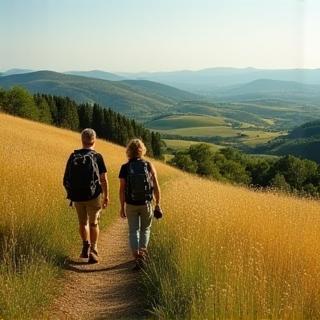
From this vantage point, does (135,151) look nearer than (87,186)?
Yes

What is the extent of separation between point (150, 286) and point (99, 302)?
788 mm

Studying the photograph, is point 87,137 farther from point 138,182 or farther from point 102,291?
point 102,291

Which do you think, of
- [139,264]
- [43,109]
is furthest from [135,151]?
[43,109]

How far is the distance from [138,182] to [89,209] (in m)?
1.21

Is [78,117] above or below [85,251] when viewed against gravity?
below

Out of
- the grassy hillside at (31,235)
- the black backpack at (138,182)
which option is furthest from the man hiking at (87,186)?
the black backpack at (138,182)

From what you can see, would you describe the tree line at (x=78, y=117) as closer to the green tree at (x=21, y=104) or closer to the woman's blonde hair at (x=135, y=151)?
the green tree at (x=21, y=104)

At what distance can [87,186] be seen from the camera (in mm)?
9008

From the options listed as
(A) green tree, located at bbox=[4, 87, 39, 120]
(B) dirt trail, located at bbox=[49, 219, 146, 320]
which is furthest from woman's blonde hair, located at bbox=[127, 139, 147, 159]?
(A) green tree, located at bbox=[4, 87, 39, 120]

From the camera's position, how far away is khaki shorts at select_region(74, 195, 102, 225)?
9172 millimetres

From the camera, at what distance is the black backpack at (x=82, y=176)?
8908mm

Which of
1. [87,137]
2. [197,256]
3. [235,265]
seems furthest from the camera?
[87,137]

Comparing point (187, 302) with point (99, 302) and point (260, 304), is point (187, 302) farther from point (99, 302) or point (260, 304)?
point (99, 302)

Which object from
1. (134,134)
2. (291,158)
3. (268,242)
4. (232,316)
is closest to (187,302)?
(232,316)
